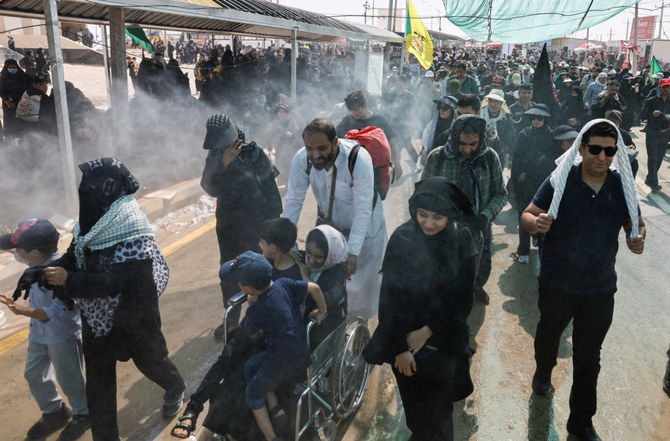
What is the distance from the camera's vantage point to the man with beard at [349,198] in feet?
10.8

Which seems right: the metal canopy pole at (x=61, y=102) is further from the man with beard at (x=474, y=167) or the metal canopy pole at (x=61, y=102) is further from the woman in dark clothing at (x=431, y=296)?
the woman in dark clothing at (x=431, y=296)

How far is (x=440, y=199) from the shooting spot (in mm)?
2352

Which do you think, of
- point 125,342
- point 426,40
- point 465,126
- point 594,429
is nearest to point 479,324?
point 594,429

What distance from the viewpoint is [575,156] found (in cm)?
280

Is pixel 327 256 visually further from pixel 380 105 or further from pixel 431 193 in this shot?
pixel 380 105

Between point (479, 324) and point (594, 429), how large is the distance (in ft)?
4.62

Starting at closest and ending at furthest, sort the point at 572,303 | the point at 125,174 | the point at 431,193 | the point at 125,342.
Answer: the point at 431,193
the point at 125,174
the point at 125,342
the point at 572,303

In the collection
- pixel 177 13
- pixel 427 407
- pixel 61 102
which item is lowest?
pixel 427 407

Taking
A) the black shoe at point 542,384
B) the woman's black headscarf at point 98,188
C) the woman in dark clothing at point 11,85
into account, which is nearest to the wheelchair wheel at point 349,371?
the black shoe at point 542,384

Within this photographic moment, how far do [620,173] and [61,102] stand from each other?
17.8ft

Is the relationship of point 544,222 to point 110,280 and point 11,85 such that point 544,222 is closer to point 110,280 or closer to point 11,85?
point 110,280

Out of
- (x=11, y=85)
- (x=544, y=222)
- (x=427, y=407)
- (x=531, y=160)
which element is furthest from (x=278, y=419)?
(x=11, y=85)

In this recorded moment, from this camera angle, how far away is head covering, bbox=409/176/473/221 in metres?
2.36

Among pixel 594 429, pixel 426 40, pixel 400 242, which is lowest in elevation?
pixel 594 429
